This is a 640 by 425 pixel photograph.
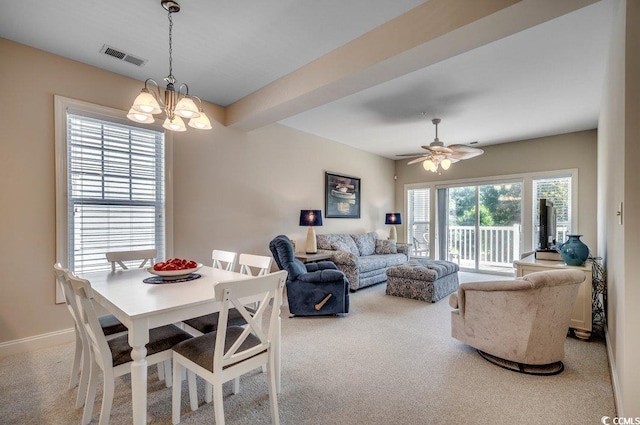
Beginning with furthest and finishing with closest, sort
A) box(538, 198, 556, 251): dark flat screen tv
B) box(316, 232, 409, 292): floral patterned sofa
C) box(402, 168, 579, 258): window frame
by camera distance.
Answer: box(402, 168, 579, 258): window frame, box(316, 232, 409, 292): floral patterned sofa, box(538, 198, 556, 251): dark flat screen tv

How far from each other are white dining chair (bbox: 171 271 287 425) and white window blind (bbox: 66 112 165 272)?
2.05 meters

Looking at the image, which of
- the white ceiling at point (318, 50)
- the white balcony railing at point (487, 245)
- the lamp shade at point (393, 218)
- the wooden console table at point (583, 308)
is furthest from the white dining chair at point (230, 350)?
the white balcony railing at point (487, 245)

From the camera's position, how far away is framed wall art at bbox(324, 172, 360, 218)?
5980 mm

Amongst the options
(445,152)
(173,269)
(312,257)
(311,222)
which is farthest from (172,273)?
(445,152)

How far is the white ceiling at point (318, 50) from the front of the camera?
2.29 metres

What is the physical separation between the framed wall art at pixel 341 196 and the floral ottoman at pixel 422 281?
1.86 meters

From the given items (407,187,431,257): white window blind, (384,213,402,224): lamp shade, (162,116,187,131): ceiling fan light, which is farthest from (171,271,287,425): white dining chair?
(407,187,431,257): white window blind

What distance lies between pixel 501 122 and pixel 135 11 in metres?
4.96

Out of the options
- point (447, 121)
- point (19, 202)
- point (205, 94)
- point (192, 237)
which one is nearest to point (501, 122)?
point (447, 121)

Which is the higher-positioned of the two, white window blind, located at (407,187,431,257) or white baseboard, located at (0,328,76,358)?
white window blind, located at (407,187,431,257)

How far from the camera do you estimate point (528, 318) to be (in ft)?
7.70

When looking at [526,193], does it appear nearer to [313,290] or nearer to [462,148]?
[462,148]

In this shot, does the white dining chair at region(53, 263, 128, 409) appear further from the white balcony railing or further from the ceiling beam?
the white balcony railing

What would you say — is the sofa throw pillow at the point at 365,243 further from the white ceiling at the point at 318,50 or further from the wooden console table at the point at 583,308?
the wooden console table at the point at 583,308
